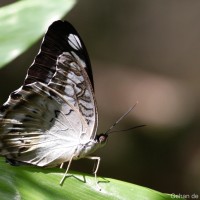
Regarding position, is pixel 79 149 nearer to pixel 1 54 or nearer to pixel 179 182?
pixel 1 54

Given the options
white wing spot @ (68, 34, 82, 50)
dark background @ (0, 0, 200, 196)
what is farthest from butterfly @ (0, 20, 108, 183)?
dark background @ (0, 0, 200, 196)

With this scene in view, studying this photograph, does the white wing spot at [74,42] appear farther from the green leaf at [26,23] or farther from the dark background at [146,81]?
the dark background at [146,81]

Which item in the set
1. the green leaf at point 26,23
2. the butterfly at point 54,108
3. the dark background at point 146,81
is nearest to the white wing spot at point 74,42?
the butterfly at point 54,108

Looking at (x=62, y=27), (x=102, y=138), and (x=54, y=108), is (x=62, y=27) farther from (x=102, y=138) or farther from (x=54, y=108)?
(x=102, y=138)

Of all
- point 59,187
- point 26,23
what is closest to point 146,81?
point 26,23

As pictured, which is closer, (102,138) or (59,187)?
(59,187)

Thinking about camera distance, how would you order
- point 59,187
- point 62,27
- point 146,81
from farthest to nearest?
point 146,81 < point 62,27 < point 59,187
